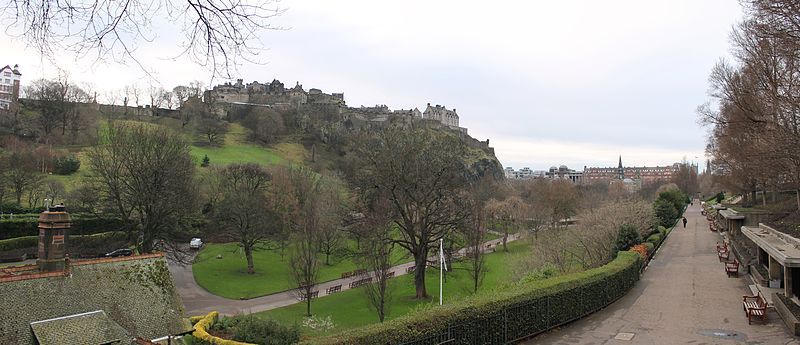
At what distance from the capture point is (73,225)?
44812mm

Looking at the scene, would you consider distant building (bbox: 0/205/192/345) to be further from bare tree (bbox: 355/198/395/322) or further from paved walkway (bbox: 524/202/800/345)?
paved walkway (bbox: 524/202/800/345)

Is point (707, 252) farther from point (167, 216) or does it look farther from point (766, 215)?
point (167, 216)

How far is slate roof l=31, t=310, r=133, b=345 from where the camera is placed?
611 inches

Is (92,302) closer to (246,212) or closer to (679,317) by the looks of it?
(679,317)

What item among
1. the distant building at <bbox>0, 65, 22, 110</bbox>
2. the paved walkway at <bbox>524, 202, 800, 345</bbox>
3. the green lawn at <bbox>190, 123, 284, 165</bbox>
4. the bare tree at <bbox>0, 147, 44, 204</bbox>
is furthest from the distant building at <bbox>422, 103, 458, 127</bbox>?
the paved walkway at <bbox>524, 202, 800, 345</bbox>

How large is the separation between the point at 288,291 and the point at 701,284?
85.7 feet

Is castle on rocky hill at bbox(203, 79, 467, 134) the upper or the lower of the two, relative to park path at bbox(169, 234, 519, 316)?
upper

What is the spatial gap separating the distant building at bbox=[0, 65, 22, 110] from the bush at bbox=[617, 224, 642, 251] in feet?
276

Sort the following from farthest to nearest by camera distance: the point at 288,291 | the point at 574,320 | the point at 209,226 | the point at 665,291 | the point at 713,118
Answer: the point at 209,226 → the point at 288,291 → the point at 713,118 → the point at 665,291 → the point at 574,320

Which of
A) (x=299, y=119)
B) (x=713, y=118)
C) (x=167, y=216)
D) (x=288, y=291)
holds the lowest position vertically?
(x=288, y=291)

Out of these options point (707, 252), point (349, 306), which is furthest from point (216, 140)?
point (707, 252)

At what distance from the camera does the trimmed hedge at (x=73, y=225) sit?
42094 millimetres

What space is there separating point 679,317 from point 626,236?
39.5ft

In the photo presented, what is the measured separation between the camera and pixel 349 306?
31953 mm
